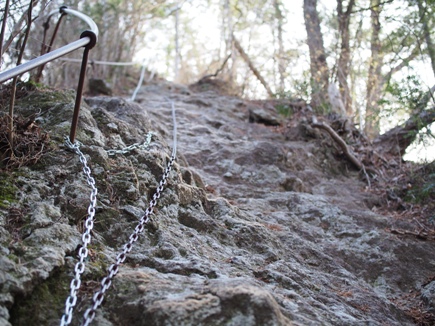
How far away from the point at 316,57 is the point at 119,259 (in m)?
7.84

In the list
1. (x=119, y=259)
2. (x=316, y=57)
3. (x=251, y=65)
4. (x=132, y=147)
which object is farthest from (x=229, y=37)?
(x=119, y=259)

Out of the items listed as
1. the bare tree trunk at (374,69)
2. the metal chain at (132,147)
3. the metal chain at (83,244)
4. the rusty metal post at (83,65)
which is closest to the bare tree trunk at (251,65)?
the bare tree trunk at (374,69)

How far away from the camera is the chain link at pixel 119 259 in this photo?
1.80 metres

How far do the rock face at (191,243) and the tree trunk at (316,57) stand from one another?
3.10m

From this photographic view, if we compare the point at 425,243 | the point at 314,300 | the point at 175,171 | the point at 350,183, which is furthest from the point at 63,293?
the point at 350,183

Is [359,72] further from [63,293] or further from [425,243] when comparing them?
[63,293]

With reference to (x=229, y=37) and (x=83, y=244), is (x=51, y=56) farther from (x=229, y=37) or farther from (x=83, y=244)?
(x=229, y=37)

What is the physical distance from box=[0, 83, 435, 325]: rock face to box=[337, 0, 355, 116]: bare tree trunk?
3736 millimetres

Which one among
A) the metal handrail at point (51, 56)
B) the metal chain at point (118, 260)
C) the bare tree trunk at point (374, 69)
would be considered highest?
the bare tree trunk at point (374, 69)

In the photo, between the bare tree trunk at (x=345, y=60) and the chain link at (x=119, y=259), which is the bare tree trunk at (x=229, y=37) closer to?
the bare tree trunk at (x=345, y=60)

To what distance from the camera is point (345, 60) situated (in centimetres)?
880

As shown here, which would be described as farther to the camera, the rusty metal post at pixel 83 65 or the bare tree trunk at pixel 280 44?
the bare tree trunk at pixel 280 44

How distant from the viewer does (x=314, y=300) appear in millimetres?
2547

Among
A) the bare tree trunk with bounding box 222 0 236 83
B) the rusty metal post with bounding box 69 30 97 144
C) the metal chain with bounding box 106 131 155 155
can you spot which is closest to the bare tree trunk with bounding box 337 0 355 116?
the bare tree trunk with bounding box 222 0 236 83
